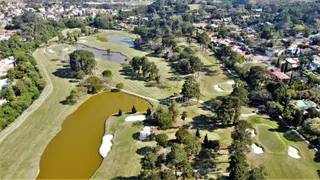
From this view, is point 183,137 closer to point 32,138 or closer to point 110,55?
point 32,138

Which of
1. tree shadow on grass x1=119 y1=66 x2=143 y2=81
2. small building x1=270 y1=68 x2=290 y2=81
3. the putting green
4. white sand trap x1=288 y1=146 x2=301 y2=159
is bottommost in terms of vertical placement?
white sand trap x1=288 y1=146 x2=301 y2=159

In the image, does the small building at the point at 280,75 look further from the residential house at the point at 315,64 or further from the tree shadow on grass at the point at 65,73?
the tree shadow on grass at the point at 65,73

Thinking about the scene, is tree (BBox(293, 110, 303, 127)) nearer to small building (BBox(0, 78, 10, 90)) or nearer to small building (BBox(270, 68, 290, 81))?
small building (BBox(270, 68, 290, 81))

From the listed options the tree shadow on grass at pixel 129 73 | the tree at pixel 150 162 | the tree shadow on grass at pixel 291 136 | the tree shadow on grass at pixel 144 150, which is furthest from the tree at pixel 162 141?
the tree shadow on grass at pixel 129 73

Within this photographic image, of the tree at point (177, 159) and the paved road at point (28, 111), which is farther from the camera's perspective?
the paved road at point (28, 111)

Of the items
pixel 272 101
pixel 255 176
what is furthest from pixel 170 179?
pixel 272 101

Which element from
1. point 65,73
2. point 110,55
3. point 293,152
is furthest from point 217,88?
point 110,55

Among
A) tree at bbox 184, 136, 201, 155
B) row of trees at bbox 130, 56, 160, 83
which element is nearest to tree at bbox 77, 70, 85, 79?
row of trees at bbox 130, 56, 160, 83
